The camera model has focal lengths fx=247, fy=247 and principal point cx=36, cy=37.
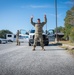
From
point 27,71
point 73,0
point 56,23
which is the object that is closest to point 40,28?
point 73,0

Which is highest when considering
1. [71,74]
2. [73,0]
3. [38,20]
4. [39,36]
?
[73,0]

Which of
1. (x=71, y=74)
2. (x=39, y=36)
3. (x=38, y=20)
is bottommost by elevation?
(x=71, y=74)

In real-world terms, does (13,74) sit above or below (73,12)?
below

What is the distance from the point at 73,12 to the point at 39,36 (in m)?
3.34

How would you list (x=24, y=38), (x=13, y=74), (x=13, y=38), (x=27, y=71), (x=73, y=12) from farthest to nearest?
(x=13, y=38) < (x=24, y=38) < (x=73, y=12) < (x=27, y=71) < (x=13, y=74)

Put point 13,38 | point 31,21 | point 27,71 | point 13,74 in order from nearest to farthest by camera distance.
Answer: point 13,74
point 27,71
point 31,21
point 13,38

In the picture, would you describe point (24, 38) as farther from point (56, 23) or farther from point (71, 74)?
point (71, 74)

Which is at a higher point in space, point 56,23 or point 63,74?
point 56,23

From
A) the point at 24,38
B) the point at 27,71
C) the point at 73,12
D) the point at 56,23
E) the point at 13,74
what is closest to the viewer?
→ the point at 13,74

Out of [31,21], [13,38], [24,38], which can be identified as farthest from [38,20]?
[13,38]

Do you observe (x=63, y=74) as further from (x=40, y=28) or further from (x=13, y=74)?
(x=40, y=28)

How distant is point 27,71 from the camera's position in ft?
22.5

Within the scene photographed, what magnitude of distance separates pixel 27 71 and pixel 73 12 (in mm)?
12092

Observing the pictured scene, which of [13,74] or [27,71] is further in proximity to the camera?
[27,71]
